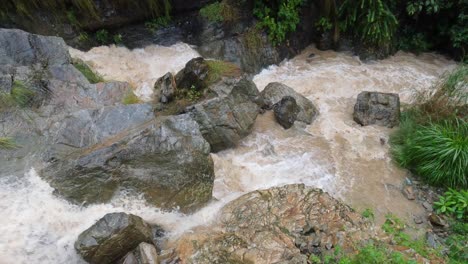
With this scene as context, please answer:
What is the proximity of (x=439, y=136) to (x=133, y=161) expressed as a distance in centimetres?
454

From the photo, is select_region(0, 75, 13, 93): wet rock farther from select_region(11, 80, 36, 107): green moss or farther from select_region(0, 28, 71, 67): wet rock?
select_region(0, 28, 71, 67): wet rock

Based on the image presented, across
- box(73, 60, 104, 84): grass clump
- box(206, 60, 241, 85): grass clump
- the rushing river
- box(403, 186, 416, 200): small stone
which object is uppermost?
box(73, 60, 104, 84): grass clump

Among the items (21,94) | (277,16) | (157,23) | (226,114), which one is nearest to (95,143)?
(21,94)

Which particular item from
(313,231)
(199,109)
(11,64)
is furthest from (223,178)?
(11,64)

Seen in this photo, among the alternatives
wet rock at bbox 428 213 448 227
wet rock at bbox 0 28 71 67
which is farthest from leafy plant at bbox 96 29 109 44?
wet rock at bbox 428 213 448 227

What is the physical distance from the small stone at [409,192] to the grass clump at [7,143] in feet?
17.7

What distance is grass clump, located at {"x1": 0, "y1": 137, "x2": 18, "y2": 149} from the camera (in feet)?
14.3

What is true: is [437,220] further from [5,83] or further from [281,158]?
[5,83]

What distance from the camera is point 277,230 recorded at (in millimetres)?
4031

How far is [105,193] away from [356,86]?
5.59 m

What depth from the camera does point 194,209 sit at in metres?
4.44

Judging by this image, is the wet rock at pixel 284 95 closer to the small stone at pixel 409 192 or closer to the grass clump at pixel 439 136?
the grass clump at pixel 439 136

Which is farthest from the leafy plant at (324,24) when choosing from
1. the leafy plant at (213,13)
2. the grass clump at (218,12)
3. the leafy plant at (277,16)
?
the leafy plant at (213,13)

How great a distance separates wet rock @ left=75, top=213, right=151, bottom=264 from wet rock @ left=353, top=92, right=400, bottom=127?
4.52 meters
